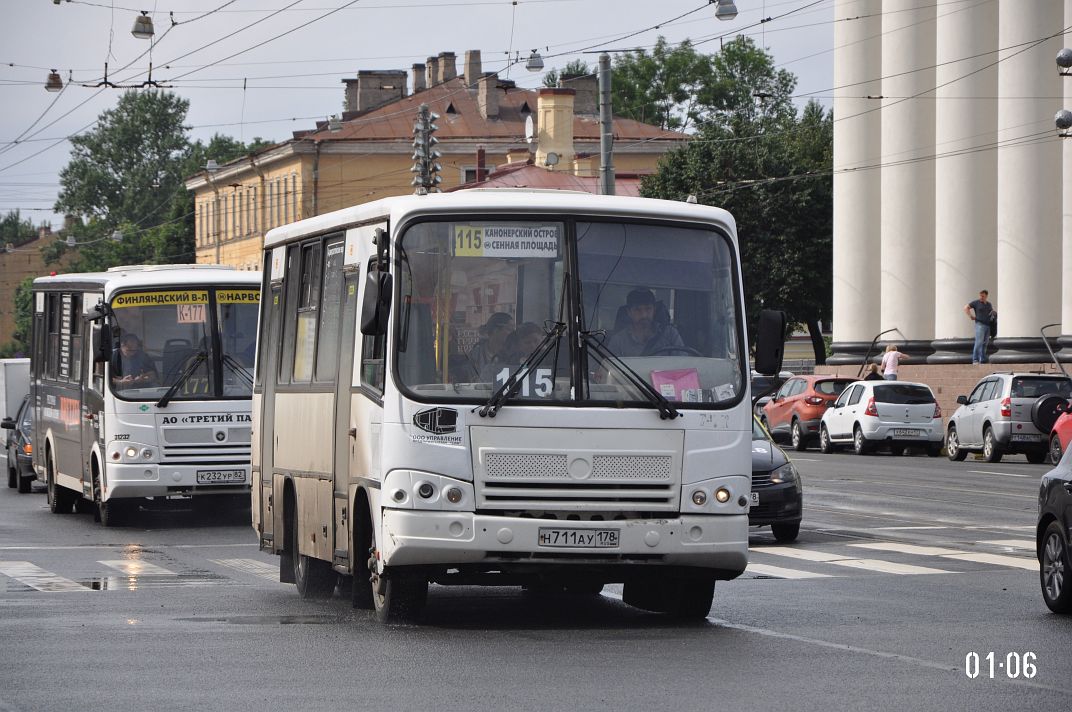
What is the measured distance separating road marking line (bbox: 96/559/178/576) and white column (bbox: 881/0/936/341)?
36716 mm

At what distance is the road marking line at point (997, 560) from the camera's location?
54.8 feet

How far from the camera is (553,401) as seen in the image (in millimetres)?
A: 11875

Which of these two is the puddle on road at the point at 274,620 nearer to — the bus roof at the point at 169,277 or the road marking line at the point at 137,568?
the road marking line at the point at 137,568

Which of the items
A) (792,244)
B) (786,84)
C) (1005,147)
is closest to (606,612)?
(1005,147)

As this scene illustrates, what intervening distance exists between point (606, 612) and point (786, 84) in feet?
306

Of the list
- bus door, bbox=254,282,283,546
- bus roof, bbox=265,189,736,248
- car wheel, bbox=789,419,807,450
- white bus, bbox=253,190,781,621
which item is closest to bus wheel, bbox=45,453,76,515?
bus door, bbox=254,282,283,546

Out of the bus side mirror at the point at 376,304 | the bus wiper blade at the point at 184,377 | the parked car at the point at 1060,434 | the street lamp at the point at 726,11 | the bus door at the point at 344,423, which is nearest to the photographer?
the bus side mirror at the point at 376,304

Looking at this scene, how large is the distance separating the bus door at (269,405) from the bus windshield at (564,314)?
3414 millimetres

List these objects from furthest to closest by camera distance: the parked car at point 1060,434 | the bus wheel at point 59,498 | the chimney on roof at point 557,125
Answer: the chimney on roof at point 557,125 → the parked car at point 1060,434 → the bus wheel at point 59,498

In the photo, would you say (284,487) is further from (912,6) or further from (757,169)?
(757,169)

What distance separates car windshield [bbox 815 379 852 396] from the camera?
4422 centimetres

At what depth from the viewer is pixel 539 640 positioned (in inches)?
453

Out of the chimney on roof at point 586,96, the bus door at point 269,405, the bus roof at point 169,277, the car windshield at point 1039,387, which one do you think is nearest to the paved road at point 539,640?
the bus door at point 269,405
